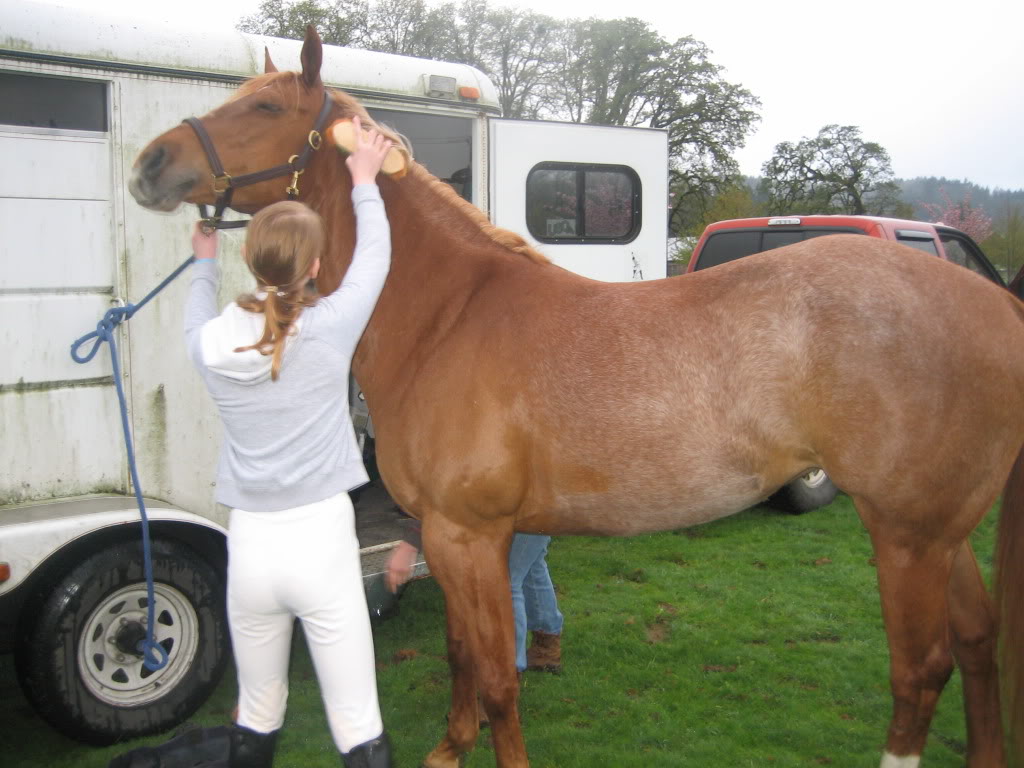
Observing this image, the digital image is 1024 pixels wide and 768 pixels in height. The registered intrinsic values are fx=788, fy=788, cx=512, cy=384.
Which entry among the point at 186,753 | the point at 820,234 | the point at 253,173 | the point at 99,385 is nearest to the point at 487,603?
the point at 186,753

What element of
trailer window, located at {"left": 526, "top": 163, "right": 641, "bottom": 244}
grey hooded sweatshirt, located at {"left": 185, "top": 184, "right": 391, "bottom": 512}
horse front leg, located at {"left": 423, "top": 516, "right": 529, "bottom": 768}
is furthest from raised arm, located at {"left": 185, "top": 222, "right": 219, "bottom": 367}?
trailer window, located at {"left": 526, "top": 163, "right": 641, "bottom": 244}

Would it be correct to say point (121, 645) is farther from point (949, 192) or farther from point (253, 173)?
point (949, 192)

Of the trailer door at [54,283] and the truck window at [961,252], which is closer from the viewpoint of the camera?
the trailer door at [54,283]

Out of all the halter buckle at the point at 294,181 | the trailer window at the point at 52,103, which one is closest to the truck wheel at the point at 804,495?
the halter buckle at the point at 294,181

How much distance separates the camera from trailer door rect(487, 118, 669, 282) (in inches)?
179

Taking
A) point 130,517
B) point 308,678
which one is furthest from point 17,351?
point 308,678

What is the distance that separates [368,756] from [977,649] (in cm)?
208

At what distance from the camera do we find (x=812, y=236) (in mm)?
7461

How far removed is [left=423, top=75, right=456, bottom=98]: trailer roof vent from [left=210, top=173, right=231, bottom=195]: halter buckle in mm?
1605

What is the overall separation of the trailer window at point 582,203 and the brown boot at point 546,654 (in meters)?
2.39

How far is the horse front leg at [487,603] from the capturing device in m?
2.50

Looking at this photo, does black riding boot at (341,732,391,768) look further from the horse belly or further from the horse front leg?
the horse belly

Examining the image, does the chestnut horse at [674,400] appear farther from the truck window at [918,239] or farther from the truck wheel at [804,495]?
the truck window at [918,239]

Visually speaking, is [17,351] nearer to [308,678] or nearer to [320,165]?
[320,165]
